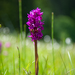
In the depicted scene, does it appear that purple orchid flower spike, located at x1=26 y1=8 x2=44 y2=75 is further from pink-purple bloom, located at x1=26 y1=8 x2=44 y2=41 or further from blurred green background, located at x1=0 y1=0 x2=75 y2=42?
blurred green background, located at x1=0 y1=0 x2=75 y2=42

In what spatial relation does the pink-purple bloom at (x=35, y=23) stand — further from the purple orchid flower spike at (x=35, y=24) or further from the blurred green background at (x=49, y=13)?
the blurred green background at (x=49, y=13)

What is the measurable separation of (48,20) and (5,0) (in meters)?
4.13

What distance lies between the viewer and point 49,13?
12.7 meters

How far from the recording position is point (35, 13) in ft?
3.22

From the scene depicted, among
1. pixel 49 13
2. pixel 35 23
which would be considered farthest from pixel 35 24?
pixel 49 13

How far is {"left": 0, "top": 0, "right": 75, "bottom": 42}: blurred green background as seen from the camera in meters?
11.3

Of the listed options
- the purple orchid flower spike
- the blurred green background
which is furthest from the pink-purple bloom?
the blurred green background

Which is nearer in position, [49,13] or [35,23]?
[35,23]

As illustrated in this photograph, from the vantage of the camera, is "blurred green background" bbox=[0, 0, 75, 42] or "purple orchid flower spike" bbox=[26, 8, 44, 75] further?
"blurred green background" bbox=[0, 0, 75, 42]

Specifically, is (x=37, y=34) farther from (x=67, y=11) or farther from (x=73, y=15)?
(x=67, y=11)

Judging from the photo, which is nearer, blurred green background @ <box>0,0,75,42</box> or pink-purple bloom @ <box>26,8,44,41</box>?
pink-purple bloom @ <box>26,8,44,41</box>

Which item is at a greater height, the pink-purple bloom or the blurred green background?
the blurred green background

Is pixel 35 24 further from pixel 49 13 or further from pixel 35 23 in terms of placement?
pixel 49 13

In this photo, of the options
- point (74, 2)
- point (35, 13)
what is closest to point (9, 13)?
point (74, 2)
